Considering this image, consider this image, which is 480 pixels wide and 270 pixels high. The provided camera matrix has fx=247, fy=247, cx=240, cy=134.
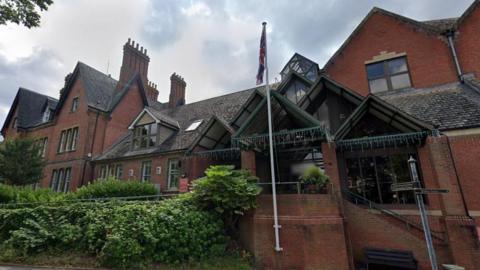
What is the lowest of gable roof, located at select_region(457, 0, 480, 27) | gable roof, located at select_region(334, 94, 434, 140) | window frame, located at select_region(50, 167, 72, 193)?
window frame, located at select_region(50, 167, 72, 193)

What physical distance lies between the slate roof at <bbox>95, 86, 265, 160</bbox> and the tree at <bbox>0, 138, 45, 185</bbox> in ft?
14.4

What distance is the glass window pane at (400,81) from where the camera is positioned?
14.1 m

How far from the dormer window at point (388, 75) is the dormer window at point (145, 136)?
50.6 feet

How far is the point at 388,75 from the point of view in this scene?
14555 mm

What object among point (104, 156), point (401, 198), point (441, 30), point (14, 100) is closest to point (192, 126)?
point (104, 156)

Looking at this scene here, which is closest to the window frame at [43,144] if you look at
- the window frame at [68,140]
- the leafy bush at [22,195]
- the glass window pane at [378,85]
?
the window frame at [68,140]

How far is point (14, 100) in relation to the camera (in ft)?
97.2

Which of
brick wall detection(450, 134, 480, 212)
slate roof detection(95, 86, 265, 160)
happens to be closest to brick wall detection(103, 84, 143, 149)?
slate roof detection(95, 86, 265, 160)

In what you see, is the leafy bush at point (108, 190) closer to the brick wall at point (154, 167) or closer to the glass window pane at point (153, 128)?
the brick wall at point (154, 167)

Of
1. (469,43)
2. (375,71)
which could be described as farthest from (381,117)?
(469,43)

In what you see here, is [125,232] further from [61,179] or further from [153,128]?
[61,179]

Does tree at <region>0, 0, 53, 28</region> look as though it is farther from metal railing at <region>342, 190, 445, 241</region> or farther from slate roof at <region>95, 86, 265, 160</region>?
metal railing at <region>342, 190, 445, 241</region>

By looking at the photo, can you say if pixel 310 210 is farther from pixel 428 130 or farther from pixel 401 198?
pixel 428 130

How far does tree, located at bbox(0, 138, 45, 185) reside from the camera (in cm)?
1817
